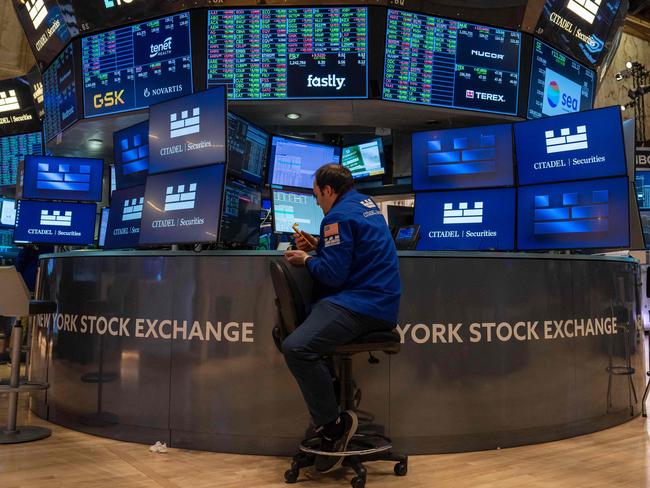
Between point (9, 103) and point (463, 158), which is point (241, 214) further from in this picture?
point (9, 103)

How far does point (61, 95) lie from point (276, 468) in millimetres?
4071

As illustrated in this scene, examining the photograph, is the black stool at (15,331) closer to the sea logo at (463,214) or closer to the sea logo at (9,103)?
the sea logo at (463,214)

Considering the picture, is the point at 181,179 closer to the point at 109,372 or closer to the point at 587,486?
the point at 109,372

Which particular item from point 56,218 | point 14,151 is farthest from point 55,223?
point 14,151

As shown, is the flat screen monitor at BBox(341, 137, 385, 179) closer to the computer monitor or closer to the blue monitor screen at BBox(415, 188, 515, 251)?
the blue monitor screen at BBox(415, 188, 515, 251)

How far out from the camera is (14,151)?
26.8ft

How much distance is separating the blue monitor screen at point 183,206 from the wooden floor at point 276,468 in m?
1.10

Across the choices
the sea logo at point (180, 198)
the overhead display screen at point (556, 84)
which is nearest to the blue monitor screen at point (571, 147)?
the overhead display screen at point (556, 84)

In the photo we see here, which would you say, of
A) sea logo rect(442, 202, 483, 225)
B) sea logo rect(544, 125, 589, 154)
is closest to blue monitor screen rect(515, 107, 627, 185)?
sea logo rect(544, 125, 589, 154)

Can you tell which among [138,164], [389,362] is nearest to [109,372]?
[389,362]

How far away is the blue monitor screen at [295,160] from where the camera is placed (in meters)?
4.26

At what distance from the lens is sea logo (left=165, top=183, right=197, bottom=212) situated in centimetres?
333

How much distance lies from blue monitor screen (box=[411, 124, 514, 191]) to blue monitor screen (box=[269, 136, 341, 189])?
68 cm

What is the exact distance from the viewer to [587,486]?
2.60 metres
